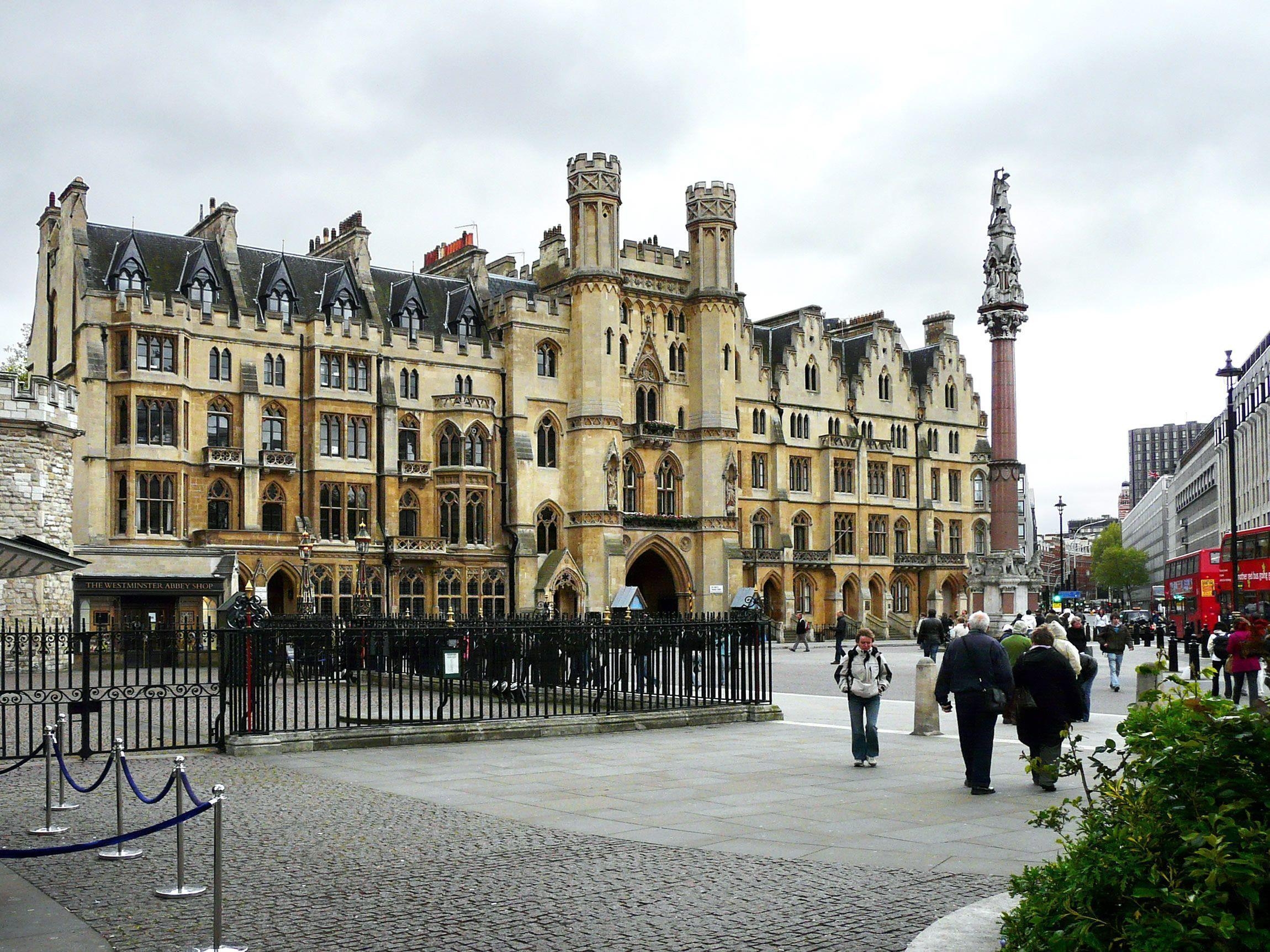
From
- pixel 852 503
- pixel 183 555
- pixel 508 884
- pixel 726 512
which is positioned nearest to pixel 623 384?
pixel 726 512

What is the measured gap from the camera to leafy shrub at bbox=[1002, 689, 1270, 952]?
4125 mm

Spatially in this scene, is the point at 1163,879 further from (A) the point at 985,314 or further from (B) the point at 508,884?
(A) the point at 985,314

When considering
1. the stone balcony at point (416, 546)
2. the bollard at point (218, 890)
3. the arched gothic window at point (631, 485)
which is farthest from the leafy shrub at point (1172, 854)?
the arched gothic window at point (631, 485)

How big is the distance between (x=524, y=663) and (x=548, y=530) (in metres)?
35.9

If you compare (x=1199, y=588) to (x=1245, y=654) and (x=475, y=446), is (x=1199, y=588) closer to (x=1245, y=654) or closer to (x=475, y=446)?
(x=1245, y=654)

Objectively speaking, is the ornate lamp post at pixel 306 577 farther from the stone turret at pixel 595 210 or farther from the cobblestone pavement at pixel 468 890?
the cobblestone pavement at pixel 468 890

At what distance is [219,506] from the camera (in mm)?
47844

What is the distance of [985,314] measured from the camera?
155 feet

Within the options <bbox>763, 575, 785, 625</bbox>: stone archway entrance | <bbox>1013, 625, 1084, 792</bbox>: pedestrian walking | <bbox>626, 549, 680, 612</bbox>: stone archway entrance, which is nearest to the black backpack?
<bbox>1013, 625, 1084, 792</bbox>: pedestrian walking

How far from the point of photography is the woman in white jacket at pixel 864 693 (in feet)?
48.9

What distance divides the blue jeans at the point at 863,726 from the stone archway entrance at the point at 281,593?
122 ft

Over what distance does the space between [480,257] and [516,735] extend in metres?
42.5

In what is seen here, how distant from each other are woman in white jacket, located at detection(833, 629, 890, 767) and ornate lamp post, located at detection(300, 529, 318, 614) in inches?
1041

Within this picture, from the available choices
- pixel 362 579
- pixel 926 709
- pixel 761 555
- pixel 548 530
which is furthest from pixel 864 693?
pixel 761 555
